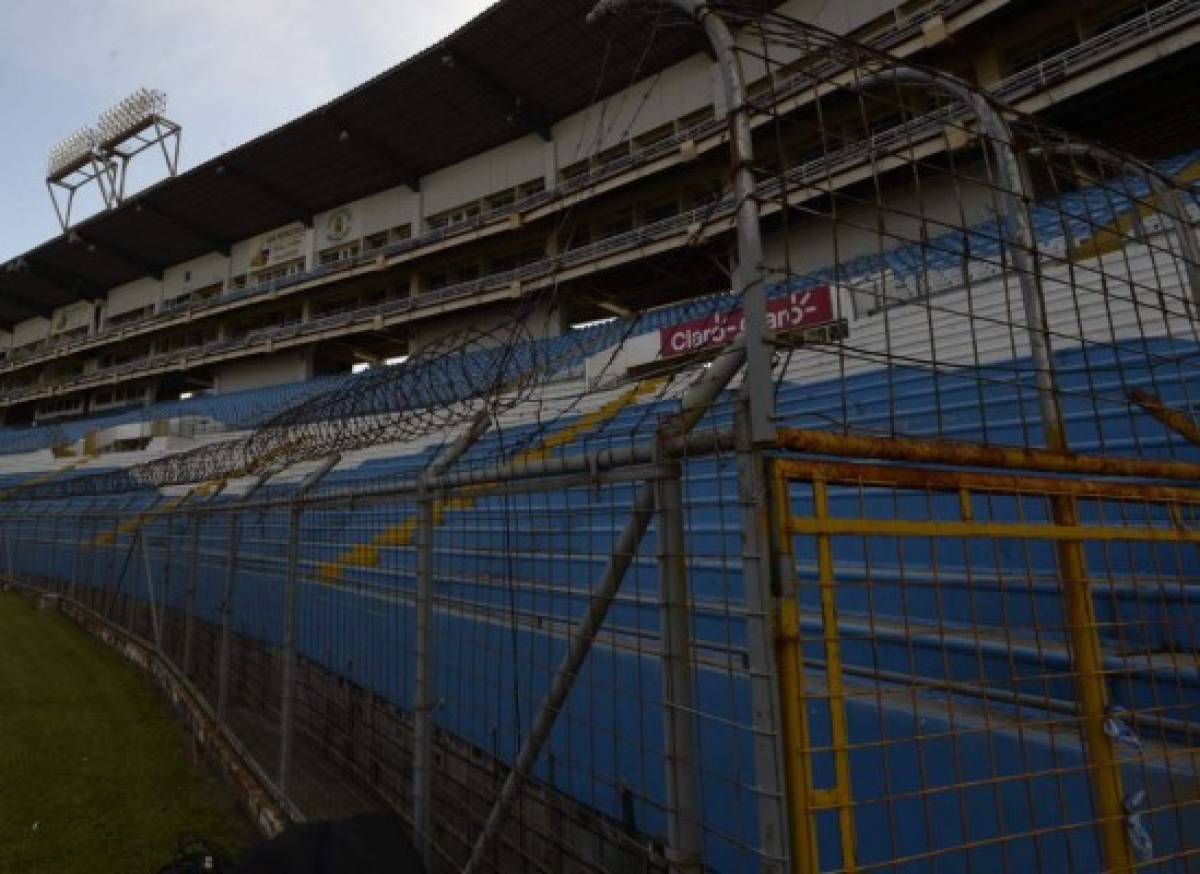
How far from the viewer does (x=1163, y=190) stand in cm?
242

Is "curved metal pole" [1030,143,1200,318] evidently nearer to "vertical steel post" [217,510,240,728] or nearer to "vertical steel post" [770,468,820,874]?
"vertical steel post" [770,468,820,874]

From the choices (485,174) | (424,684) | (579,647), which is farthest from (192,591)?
(485,174)

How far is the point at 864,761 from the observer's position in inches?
76.2

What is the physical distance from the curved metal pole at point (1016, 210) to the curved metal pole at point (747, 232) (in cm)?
50

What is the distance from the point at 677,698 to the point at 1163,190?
257 centimetres

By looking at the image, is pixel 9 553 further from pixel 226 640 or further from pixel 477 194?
pixel 477 194

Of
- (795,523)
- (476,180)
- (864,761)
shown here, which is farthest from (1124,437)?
(476,180)

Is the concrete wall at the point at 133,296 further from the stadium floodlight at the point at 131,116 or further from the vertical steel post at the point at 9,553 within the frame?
the vertical steel post at the point at 9,553

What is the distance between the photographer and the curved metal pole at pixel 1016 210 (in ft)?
5.82

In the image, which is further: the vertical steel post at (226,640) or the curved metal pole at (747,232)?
the vertical steel post at (226,640)

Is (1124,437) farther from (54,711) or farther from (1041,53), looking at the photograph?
(1041,53)

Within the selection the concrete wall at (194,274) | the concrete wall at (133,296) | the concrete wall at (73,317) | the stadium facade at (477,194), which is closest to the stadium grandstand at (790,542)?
the stadium facade at (477,194)

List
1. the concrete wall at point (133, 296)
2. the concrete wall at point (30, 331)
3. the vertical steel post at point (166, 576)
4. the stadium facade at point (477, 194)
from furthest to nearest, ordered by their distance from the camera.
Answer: the concrete wall at point (30, 331) < the concrete wall at point (133, 296) < the stadium facade at point (477, 194) < the vertical steel post at point (166, 576)

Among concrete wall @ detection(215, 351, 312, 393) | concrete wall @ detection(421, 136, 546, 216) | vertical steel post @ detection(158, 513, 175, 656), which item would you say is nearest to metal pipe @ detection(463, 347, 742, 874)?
vertical steel post @ detection(158, 513, 175, 656)
